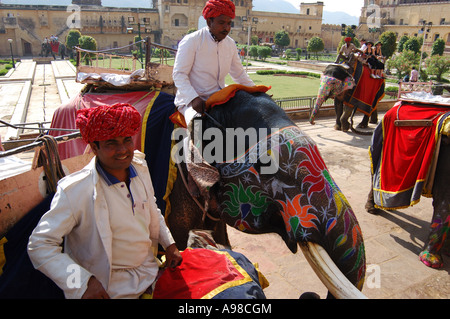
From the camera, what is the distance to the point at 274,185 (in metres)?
2.49

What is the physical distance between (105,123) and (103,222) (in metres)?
0.51

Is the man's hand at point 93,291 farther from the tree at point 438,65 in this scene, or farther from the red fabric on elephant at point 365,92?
the tree at point 438,65

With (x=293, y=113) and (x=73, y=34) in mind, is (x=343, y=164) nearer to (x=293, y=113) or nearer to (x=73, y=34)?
(x=293, y=113)

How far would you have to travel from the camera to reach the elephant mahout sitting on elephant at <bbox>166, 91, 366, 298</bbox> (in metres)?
2.31

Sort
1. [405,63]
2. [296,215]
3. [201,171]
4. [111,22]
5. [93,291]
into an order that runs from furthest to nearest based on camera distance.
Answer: [111,22] → [405,63] → [201,171] → [296,215] → [93,291]

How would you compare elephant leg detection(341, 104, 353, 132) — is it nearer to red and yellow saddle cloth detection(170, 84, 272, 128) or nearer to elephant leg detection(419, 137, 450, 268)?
elephant leg detection(419, 137, 450, 268)

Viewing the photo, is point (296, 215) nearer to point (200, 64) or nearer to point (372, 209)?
point (200, 64)

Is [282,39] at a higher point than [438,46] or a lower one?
higher

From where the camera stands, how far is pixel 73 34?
146 feet

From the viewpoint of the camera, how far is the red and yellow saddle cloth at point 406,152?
15.4 ft

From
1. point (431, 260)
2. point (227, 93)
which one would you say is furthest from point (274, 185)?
point (431, 260)

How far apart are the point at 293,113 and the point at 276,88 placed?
10687 millimetres

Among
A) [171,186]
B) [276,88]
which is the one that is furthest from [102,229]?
[276,88]

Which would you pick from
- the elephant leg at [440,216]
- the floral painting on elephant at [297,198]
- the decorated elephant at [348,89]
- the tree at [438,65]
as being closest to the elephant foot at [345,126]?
the decorated elephant at [348,89]
